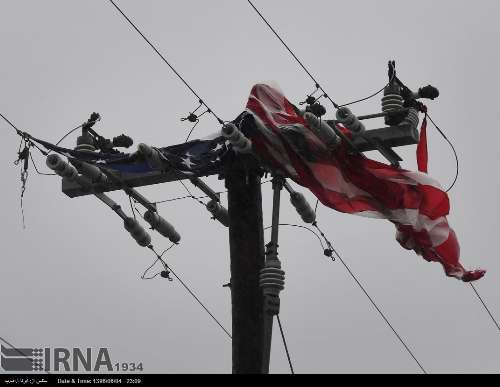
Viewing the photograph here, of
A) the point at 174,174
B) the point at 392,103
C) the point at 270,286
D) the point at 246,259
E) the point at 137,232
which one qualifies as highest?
the point at 392,103

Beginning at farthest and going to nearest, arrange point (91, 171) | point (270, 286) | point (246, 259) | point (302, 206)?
point (302, 206) < point (91, 171) < point (246, 259) < point (270, 286)

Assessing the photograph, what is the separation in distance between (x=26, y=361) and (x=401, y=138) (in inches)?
195

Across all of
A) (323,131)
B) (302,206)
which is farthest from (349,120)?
(302,206)

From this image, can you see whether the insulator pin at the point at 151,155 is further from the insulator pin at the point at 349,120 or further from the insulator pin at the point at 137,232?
the insulator pin at the point at 349,120

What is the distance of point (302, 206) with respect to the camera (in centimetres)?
1563

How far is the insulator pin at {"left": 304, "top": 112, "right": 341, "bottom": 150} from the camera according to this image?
14409mm

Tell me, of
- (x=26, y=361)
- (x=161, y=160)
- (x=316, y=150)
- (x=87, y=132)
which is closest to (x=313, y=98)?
(x=316, y=150)

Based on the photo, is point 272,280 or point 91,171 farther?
point 91,171

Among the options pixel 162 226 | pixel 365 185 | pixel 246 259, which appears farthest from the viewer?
pixel 162 226

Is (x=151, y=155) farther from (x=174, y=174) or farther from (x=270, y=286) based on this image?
(x=270, y=286)

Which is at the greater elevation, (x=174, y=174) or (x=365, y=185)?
(x=174, y=174)

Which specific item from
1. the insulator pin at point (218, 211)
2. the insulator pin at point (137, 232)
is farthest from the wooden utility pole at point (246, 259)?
the insulator pin at point (137, 232)

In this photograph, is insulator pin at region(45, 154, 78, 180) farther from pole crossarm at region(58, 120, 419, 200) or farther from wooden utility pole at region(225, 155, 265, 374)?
wooden utility pole at region(225, 155, 265, 374)

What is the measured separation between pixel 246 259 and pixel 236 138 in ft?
4.71
